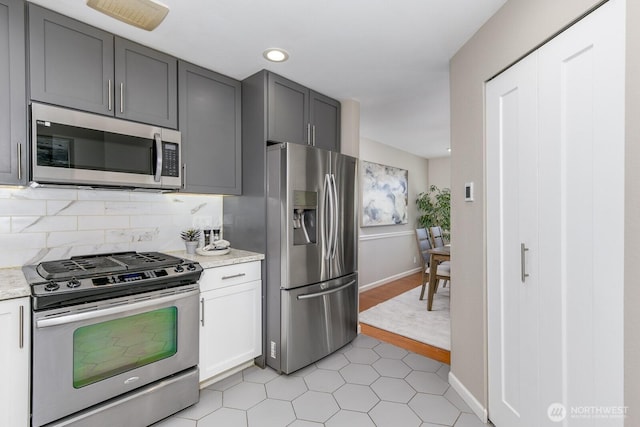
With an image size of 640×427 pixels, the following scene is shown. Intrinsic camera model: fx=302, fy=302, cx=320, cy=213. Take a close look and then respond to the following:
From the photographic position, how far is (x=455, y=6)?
1678mm

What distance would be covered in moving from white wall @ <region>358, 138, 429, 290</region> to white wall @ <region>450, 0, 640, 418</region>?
2173 mm

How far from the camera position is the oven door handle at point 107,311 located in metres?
1.48

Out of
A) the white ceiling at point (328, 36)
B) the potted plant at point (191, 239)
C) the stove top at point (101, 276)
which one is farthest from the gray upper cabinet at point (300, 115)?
the stove top at point (101, 276)

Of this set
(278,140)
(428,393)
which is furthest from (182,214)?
(428,393)

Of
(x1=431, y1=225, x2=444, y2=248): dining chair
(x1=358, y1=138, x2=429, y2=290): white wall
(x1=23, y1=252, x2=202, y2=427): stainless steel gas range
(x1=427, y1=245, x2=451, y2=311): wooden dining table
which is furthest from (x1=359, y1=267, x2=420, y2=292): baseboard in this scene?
(x1=23, y1=252, x2=202, y2=427): stainless steel gas range

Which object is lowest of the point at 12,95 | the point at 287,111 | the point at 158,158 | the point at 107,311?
the point at 107,311

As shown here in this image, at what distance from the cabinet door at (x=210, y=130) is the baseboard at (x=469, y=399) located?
2.25m

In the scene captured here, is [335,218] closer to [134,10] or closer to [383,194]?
[134,10]

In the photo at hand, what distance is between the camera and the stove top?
1494mm

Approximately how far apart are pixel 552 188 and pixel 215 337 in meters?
2.25

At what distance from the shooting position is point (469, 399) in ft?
6.53

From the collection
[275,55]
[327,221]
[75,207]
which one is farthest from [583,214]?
[75,207]

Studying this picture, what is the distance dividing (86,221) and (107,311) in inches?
33.1

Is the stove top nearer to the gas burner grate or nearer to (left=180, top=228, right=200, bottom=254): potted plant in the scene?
the gas burner grate
